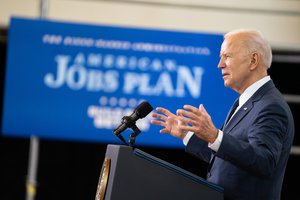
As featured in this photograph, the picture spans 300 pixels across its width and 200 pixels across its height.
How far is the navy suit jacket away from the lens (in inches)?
73.9

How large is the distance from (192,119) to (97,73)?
2.76 metres

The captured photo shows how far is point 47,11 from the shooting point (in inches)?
192

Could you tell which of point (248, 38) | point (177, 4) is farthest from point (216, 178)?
point (177, 4)

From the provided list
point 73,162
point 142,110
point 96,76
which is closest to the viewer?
point 142,110

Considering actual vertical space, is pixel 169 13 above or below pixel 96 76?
above

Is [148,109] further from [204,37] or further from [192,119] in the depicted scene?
[204,37]

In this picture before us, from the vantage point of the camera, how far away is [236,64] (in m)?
2.17

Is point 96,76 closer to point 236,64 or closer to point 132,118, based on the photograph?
point 236,64

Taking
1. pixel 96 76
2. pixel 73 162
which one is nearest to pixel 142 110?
pixel 96 76

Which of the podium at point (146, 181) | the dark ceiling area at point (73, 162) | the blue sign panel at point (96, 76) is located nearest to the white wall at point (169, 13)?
the dark ceiling area at point (73, 162)

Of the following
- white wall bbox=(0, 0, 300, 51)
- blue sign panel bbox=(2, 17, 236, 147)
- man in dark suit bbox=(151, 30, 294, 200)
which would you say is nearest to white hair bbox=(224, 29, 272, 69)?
man in dark suit bbox=(151, 30, 294, 200)

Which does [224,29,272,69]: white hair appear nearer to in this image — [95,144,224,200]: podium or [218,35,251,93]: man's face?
[218,35,251,93]: man's face

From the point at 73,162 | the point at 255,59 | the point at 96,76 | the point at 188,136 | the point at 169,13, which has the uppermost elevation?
the point at 169,13

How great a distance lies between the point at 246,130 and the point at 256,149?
17 cm
